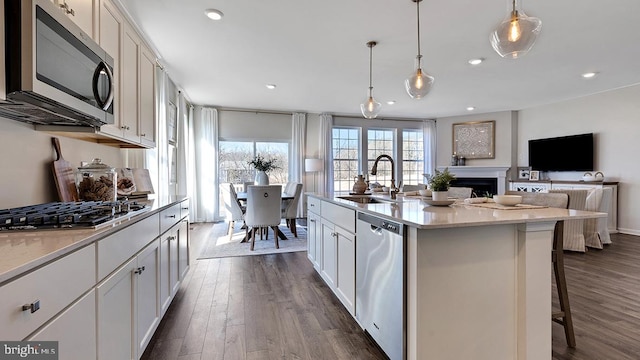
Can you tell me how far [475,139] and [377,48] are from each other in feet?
17.1

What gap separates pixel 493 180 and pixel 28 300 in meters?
8.27

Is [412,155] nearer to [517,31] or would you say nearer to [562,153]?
[562,153]

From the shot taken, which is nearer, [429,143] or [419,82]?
[419,82]

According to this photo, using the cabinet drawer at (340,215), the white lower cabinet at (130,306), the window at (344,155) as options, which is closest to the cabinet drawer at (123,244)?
the white lower cabinet at (130,306)

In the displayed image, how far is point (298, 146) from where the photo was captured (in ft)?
23.4

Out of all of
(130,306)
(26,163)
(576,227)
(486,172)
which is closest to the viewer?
(130,306)

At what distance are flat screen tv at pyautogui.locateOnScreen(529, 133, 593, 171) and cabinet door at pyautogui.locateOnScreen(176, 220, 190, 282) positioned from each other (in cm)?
721

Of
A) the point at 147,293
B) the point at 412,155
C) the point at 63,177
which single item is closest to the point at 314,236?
the point at 147,293

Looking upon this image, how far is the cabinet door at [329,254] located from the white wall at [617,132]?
19.3ft

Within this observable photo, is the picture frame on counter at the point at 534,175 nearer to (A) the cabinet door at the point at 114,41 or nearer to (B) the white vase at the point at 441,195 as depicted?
(B) the white vase at the point at 441,195

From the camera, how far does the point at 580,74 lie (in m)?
4.49

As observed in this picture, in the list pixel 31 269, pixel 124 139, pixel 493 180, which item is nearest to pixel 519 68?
pixel 493 180

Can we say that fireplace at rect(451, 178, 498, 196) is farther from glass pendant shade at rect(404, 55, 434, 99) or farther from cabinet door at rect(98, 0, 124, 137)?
cabinet door at rect(98, 0, 124, 137)

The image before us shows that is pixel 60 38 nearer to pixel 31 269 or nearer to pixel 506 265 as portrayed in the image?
pixel 31 269
